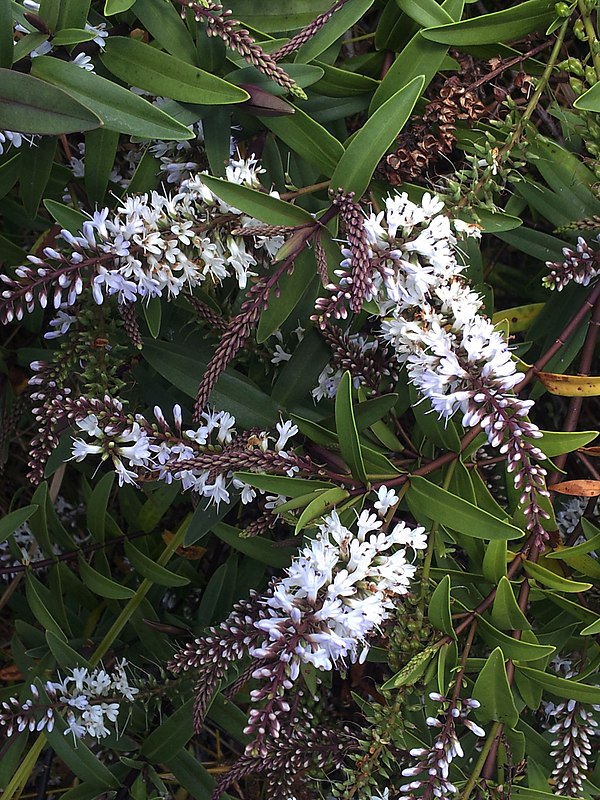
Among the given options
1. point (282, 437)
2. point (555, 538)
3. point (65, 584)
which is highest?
point (282, 437)

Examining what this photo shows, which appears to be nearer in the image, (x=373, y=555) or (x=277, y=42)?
(x=373, y=555)

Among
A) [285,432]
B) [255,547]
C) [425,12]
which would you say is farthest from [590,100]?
[255,547]

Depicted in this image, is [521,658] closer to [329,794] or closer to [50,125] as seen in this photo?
[329,794]

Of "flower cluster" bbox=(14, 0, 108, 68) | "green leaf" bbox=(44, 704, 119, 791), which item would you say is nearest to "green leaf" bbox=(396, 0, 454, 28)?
"flower cluster" bbox=(14, 0, 108, 68)

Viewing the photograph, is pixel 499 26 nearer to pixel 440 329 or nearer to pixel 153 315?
pixel 440 329

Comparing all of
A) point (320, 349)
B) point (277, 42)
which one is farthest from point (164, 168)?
point (320, 349)

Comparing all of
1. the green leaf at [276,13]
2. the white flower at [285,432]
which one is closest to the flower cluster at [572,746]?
the white flower at [285,432]

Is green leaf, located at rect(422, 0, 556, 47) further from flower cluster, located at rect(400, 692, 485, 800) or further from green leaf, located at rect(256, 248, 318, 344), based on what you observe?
flower cluster, located at rect(400, 692, 485, 800)
